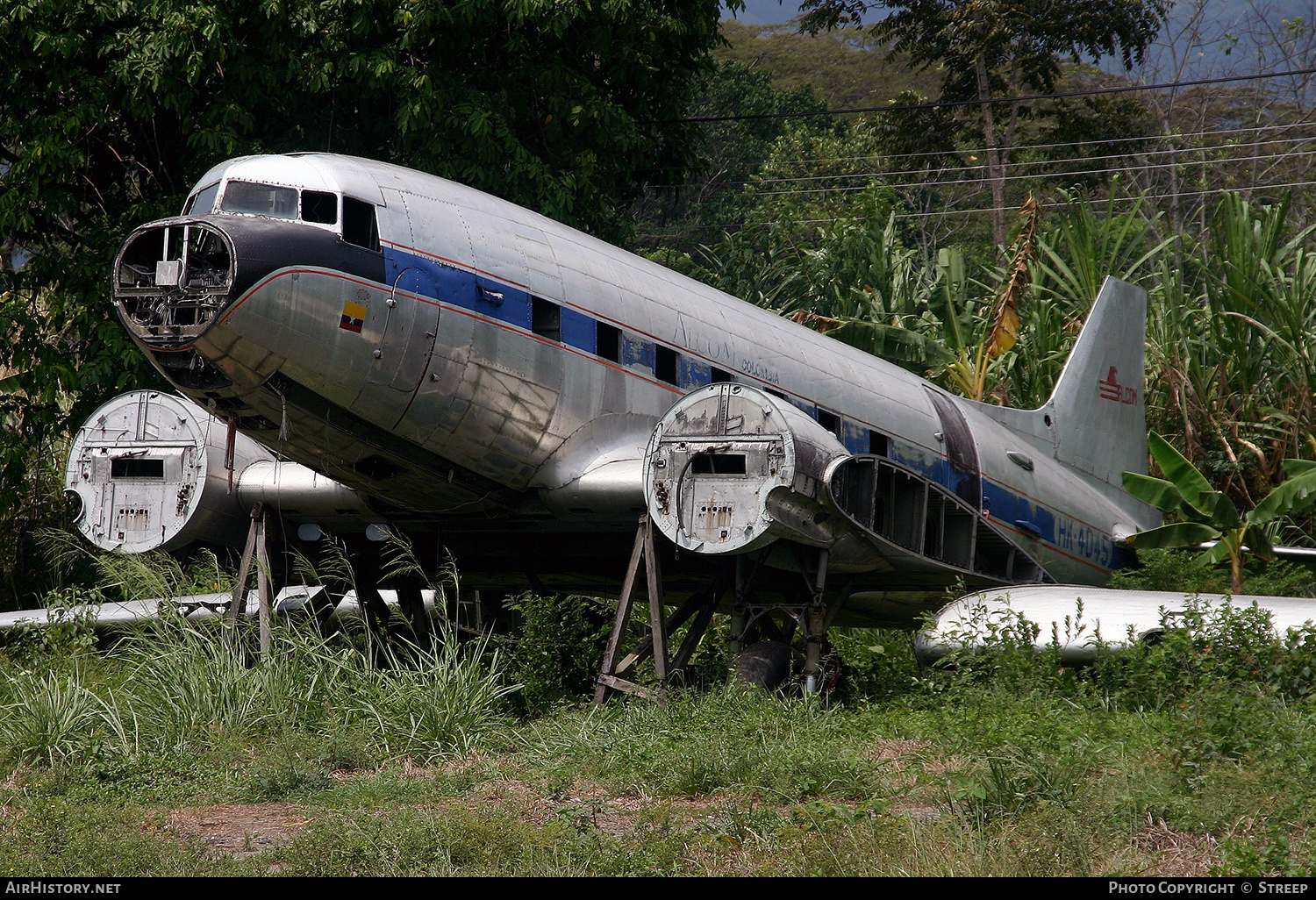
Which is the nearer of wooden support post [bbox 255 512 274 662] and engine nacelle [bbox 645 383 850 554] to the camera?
engine nacelle [bbox 645 383 850 554]

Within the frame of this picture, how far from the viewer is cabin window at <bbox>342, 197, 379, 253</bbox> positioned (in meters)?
10.3

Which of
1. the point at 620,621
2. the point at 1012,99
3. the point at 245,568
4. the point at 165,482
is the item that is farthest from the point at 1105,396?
the point at 1012,99

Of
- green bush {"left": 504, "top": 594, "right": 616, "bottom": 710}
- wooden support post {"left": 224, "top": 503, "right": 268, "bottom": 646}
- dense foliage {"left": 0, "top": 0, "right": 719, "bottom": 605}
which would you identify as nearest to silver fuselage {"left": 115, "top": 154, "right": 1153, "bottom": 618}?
green bush {"left": 504, "top": 594, "right": 616, "bottom": 710}

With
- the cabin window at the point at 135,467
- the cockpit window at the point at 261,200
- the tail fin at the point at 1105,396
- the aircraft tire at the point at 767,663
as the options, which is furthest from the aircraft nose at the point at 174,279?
the tail fin at the point at 1105,396

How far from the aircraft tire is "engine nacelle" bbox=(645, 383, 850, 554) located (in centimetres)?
143

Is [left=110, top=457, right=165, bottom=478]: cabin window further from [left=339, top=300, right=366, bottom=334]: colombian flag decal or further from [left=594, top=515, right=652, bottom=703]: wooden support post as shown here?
[left=594, top=515, right=652, bottom=703]: wooden support post

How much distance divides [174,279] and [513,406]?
285cm

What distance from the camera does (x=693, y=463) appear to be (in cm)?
1080

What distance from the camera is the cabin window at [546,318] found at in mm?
11078

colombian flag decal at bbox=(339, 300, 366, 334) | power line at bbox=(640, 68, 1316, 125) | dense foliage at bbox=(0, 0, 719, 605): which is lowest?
colombian flag decal at bbox=(339, 300, 366, 334)
